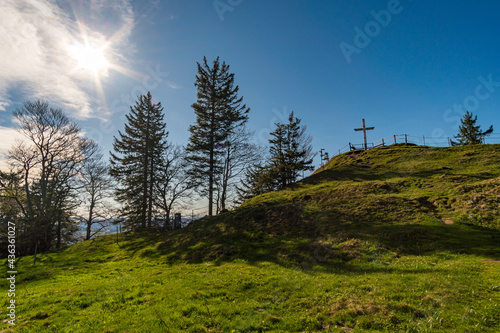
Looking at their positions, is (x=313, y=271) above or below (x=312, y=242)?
below

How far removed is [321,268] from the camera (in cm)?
1173

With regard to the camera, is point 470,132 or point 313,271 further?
point 470,132

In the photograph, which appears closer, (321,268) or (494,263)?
(494,263)

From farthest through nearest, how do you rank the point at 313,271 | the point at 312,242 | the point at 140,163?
the point at 140,163
the point at 312,242
the point at 313,271

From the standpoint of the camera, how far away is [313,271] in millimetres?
11398

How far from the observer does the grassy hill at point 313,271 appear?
22.4ft

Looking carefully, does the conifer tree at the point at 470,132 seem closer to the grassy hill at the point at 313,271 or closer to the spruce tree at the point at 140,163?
the grassy hill at the point at 313,271

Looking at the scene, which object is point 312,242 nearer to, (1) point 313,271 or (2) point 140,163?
(1) point 313,271

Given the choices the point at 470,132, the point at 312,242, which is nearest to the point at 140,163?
the point at 312,242

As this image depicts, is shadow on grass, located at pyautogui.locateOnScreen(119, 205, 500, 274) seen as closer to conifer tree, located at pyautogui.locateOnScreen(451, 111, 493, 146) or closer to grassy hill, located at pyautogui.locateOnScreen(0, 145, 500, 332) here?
grassy hill, located at pyautogui.locateOnScreen(0, 145, 500, 332)

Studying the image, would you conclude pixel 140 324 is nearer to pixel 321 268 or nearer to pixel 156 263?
pixel 321 268

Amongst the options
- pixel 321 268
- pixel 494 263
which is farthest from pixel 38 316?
pixel 494 263

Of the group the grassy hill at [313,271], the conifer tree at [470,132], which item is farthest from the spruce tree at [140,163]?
the conifer tree at [470,132]

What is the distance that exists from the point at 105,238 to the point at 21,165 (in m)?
13.4
